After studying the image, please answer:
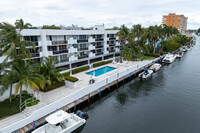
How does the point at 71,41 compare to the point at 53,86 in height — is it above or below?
above

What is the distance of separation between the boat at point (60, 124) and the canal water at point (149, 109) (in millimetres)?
2003

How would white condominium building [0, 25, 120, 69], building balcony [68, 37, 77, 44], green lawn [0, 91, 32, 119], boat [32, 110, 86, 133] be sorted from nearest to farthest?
boat [32, 110, 86, 133] → green lawn [0, 91, 32, 119] → white condominium building [0, 25, 120, 69] → building balcony [68, 37, 77, 44]

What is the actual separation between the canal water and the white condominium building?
18.2 metres

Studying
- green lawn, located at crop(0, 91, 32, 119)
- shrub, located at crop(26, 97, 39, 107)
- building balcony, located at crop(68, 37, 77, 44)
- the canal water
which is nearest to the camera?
green lawn, located at crop(0, 91, 32, 119)

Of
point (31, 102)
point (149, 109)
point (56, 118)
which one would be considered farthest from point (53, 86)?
point (149, 109)

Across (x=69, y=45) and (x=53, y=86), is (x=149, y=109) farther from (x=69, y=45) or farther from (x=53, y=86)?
(x=69, y=45)

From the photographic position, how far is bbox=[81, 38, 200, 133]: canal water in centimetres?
2248

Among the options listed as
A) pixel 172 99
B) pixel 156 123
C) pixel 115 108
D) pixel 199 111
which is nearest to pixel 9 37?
pixel 115 108

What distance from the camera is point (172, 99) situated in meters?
31.8

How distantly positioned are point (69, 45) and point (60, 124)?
2770 cm

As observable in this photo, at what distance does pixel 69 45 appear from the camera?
4306 centimetres

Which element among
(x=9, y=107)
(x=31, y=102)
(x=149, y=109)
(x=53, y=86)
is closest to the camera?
(x=9, y=107)

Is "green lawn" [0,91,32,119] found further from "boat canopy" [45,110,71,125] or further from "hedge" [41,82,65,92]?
"boat canopy" [45,110,71,125]

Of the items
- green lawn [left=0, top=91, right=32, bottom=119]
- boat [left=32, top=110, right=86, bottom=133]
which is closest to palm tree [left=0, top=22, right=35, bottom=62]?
green lawn [left=0, top=91, right=32, bottom=119]
